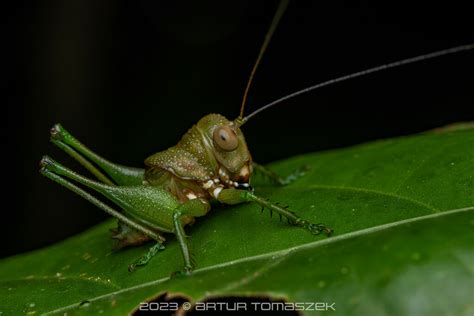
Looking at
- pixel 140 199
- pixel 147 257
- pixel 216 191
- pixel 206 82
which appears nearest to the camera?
pixel 147 257

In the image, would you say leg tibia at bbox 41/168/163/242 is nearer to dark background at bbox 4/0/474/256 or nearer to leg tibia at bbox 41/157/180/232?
leg tibia at bbox 41/157/180/232

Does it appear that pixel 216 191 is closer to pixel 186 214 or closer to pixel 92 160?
pixel 186 214

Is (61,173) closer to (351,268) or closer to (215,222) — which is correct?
(215,222)

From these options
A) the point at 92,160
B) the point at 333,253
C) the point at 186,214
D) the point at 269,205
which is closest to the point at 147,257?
the point at 186,214

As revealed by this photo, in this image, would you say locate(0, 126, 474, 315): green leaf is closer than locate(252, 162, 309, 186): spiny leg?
Yes

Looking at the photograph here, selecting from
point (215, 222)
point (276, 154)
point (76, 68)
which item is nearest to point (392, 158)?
point (215, 222)

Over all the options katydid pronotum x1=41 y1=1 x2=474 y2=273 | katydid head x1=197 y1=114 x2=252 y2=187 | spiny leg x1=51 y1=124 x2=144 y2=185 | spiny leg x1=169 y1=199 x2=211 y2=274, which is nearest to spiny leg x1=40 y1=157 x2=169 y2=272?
katydid pronotum x1=41 y1=1 x2=474 y2=273

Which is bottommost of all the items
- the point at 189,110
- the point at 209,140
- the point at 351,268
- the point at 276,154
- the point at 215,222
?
the point at 351,268
